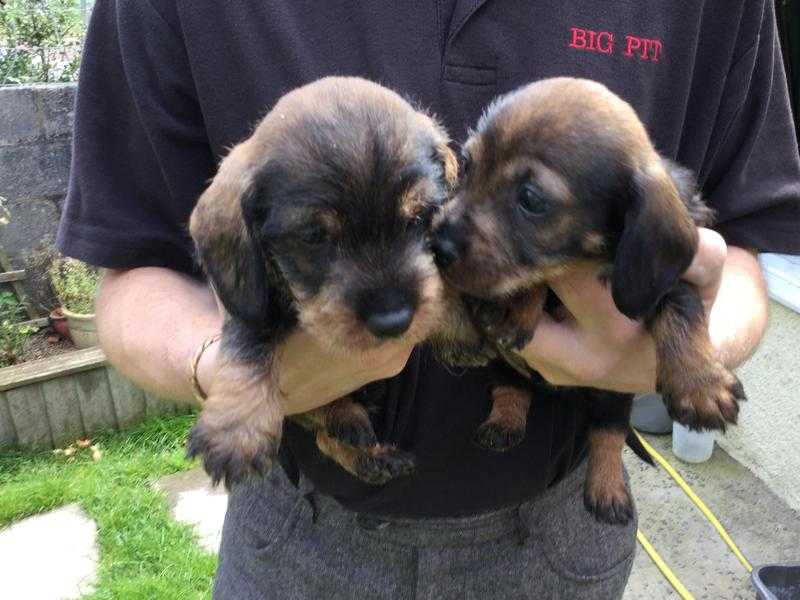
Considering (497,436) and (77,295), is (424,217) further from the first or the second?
(77,295)

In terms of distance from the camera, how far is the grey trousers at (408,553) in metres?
1.88

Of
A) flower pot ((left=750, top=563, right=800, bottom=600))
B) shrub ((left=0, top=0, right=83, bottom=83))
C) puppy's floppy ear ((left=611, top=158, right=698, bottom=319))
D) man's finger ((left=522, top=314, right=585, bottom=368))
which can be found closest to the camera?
puppy's floppy ear ((left=611, top=158, right=698, bottom=319))


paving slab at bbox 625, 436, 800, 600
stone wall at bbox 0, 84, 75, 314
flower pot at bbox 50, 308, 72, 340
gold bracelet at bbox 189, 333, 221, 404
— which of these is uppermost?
gold bracelet at bbox 189, 333, 221, 404

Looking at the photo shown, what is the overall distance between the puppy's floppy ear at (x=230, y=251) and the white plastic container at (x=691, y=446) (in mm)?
3535

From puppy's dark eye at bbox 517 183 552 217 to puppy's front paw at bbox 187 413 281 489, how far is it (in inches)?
27.0

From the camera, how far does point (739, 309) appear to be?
199 cm

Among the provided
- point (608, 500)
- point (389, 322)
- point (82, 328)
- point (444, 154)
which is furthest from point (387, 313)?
point (82, 328)

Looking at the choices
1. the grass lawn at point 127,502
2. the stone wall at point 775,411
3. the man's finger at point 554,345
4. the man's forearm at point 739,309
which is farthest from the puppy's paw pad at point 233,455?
the stone wall at point 775,411

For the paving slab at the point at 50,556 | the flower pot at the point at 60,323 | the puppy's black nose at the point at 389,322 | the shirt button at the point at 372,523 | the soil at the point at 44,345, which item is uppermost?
the puppy's black nose at the point at 389,322

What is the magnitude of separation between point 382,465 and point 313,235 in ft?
1.83

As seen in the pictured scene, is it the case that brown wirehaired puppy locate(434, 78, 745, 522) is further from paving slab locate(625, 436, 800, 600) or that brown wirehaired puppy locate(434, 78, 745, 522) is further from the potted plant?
the potted plant

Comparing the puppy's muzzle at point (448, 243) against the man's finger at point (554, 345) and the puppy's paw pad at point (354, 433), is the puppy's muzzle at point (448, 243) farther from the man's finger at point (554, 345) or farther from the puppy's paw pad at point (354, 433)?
the puppy's paw pad at point (354, 433)

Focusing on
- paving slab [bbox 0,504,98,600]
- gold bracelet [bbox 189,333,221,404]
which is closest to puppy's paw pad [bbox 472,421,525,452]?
gold bracelet [bbox 189,333,221,404]

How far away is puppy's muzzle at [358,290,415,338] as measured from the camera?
4.95 ft
